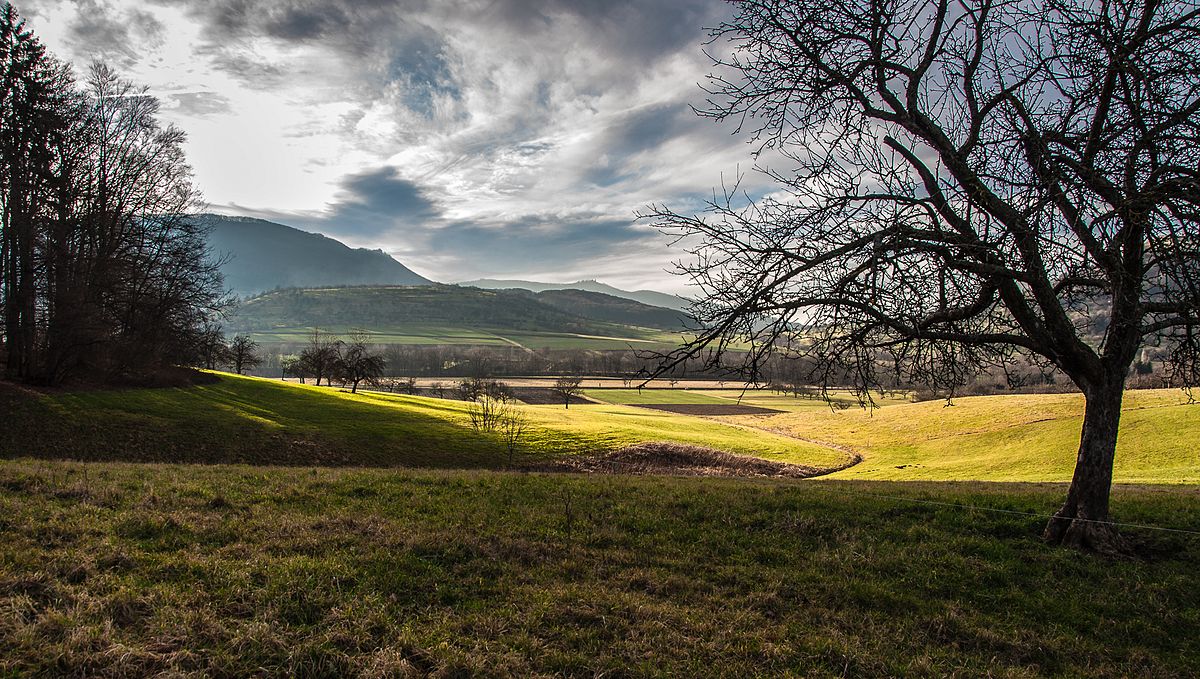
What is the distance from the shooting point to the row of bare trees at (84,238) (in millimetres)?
28500

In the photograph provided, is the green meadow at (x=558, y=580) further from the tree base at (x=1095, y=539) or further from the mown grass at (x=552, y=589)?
the tree base at (x=1095, y=539)

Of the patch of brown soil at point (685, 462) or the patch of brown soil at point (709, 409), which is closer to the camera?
the patch of brown soil at point (685, 462)

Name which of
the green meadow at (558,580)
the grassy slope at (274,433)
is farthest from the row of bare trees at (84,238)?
the green meadow at (558,580)

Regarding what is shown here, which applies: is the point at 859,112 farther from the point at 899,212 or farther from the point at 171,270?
the point at 171,270

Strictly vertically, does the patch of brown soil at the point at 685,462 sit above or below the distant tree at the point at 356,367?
below

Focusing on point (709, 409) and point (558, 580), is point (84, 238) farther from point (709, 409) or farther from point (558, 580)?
point (709, 409)

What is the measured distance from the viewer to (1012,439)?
151 ft

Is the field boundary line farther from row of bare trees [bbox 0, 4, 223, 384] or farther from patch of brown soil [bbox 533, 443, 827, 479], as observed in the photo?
row of bare trees [bbox 0, 4, 223, 384]

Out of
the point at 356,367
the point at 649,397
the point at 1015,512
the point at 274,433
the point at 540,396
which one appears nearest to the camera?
the point at 1015,512

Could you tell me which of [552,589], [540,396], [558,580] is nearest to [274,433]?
[558,580]

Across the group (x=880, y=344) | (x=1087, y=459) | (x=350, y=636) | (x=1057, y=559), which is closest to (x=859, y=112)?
(x=880, y=344)

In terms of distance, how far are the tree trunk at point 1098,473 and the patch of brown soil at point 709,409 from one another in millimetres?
77138

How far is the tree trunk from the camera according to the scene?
8.90 metres

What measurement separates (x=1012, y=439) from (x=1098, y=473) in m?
45.6
